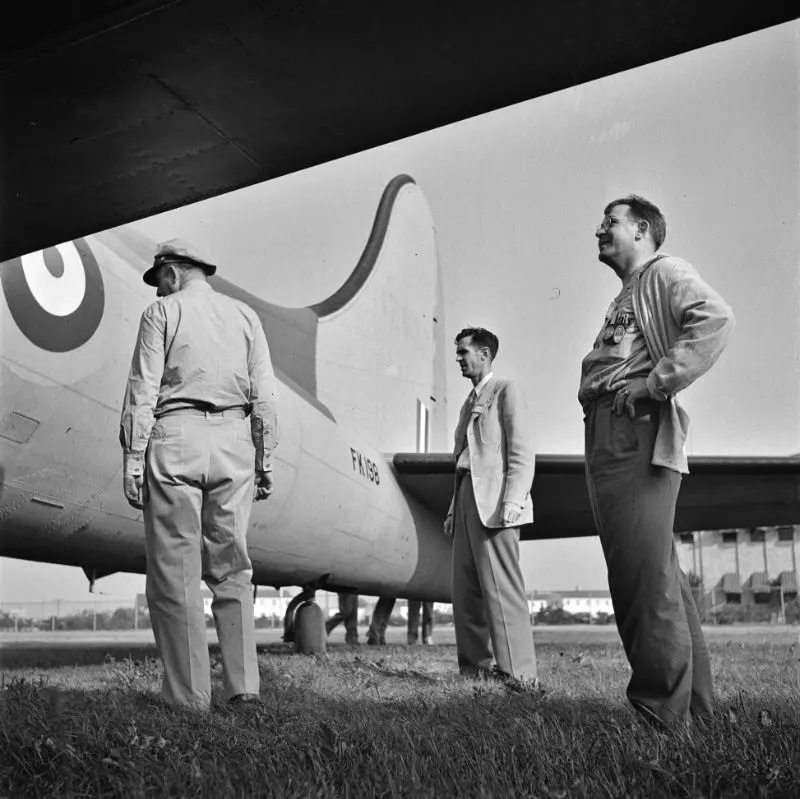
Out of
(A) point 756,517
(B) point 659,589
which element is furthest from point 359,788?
(A) point 756,517

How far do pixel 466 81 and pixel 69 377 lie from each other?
326cm

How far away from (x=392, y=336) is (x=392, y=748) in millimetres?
9048

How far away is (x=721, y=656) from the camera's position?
5453 millimetres

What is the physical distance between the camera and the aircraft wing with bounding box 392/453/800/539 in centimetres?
752

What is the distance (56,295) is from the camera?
14.6 ft

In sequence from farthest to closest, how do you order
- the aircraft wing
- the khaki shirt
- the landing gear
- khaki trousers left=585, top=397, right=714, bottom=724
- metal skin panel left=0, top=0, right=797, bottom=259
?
the aircraft wing, the landing gear, the khaki shirt, khaki trousers left=585, top=397, right=714, bottom=724, metal skin panel left=0, top=0, right=797, bottom=259

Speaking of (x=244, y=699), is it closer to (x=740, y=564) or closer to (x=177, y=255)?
(x=177, y=255)

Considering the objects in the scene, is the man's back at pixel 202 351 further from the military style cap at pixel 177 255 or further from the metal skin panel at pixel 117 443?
the metal skin panel at pixel 117 443

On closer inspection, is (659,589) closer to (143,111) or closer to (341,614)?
(143,111)

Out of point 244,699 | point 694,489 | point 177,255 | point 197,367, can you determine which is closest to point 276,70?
point 197,367

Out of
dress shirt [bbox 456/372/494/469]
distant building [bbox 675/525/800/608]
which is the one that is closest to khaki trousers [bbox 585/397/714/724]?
dress shirt [bbox 456/372/494/469]

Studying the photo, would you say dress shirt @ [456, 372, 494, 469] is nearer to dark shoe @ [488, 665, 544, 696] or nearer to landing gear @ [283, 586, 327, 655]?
dark shoe @ [488, 665, 544, 696]

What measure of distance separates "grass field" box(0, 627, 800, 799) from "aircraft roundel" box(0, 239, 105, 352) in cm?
186

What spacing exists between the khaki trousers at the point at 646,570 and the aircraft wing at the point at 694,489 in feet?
17.5
